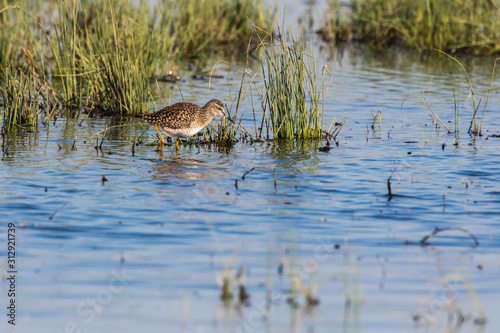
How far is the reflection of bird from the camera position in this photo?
1158 centimetres

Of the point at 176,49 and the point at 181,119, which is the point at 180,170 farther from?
the point at 176,49

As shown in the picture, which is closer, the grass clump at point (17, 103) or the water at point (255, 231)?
the water at point (255, 231)

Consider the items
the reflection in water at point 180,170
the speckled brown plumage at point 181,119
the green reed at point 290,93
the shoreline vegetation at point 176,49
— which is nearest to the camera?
the reflection in water at point 180,170

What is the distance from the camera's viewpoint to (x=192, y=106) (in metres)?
12.0

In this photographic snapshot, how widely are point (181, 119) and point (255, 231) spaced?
4.21 m

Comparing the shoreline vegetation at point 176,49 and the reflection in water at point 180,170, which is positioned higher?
the shoreline vegetation at point 176,49

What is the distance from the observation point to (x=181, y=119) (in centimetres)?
1158

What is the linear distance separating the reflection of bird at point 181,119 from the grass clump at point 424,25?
981cm

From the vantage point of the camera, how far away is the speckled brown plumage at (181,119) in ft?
38.0

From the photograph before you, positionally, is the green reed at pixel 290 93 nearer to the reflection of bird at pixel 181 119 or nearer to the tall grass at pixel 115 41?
the reflection of bird at pixel 181 119

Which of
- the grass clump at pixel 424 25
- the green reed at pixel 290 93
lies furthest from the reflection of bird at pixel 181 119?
the grass clump at pixel 424 25

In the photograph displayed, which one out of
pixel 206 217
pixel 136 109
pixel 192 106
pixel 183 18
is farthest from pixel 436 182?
pixel 183 18

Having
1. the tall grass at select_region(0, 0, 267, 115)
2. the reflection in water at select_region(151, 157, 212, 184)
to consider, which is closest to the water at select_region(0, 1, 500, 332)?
the reflection in water at select_region(151, 157, 212, 184)

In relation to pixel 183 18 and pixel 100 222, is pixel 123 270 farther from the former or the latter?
pixel 183 18
